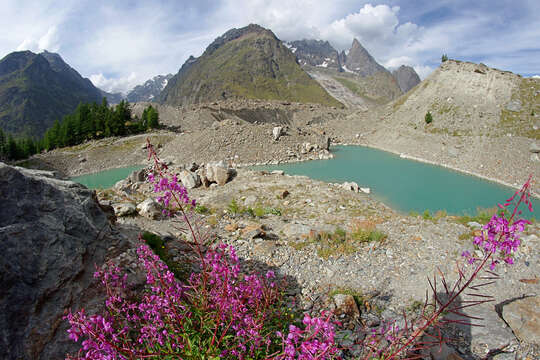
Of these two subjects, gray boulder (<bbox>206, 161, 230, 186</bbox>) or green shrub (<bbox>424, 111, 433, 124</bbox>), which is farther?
green shrub (<bbox>424, 111, 433, 124</bbox>)

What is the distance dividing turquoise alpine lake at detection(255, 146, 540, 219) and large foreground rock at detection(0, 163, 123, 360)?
19880 millimetres

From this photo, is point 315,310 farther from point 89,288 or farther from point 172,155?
point 172,155

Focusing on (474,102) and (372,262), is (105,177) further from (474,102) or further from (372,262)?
(474,102)

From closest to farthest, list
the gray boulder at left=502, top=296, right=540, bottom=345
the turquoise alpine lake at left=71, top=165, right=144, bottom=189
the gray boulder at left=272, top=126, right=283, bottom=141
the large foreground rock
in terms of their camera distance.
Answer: the large foreground rock < the gray boulder at left=502, top=296, right=540, bottom=345 < the turquoise alpine lake at left=71, top=165, right=144, bottom=189 < the gray boulder at left=272, top=126, right=283, bottom=141

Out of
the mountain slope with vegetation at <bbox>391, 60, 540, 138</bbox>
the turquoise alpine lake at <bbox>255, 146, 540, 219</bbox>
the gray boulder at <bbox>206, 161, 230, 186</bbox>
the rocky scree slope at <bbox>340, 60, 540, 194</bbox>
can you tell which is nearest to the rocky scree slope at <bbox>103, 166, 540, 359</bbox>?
the gray boulder at <bbox>206, 161, 230, 186</bbox>

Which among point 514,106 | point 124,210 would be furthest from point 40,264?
point 514,106

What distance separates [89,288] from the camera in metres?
4.30

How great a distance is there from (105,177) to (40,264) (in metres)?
42.2

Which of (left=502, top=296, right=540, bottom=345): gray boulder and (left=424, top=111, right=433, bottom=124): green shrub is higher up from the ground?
(left=424, top=111, right=433, bottom=124): green shrub

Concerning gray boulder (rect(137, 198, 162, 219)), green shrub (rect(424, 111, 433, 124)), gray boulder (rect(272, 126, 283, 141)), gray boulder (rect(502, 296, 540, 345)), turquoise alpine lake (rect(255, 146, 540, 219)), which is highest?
green shrub (rect(424, 111, 433, 124))

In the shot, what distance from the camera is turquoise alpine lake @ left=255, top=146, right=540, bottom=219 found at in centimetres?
2208

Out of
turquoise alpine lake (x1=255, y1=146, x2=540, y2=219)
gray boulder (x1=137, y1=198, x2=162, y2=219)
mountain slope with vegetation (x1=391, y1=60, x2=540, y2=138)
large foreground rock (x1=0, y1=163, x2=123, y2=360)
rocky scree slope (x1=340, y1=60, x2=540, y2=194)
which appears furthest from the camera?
mountain slope with vegetation (x1=391, y1=60, x2=540, y2=138)

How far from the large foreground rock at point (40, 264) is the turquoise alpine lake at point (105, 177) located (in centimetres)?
3524

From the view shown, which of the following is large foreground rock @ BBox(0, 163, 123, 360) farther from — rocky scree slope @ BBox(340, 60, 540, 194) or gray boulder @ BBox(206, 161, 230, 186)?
rocky scree slope @ BBox(340, 60, 540, 194)
